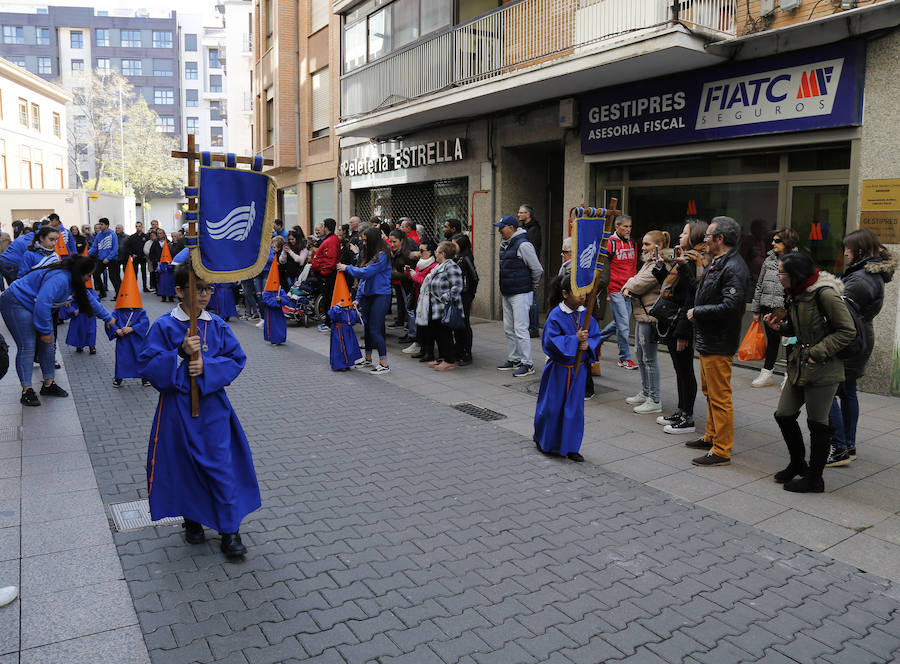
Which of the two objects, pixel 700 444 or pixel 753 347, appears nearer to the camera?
pixel 700 444

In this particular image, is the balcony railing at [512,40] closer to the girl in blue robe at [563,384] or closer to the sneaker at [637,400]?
the sneaker at [637,400]

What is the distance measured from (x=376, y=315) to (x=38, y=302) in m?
3.95

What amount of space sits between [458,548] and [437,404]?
145 inches

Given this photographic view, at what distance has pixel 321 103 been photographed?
2256cm

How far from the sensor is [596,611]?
3.56m

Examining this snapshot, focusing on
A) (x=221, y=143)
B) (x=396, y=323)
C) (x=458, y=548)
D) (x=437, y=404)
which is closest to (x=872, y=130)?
(x=437, y=404)

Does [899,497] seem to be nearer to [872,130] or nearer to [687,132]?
[872,130]

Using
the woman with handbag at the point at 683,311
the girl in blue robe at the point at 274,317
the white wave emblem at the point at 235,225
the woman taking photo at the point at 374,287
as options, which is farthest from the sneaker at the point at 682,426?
the girl in blue robe at the point at 274,317

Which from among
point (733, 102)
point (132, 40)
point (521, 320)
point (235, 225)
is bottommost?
point (521, 320)

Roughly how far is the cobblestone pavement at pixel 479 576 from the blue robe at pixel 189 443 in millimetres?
302

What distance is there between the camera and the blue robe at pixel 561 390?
5898 mm

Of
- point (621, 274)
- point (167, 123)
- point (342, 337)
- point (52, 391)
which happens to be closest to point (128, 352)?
point (52, 391)

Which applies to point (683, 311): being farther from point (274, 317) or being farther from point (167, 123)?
point (167, 123)

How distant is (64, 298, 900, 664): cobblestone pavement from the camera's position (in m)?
3.25
